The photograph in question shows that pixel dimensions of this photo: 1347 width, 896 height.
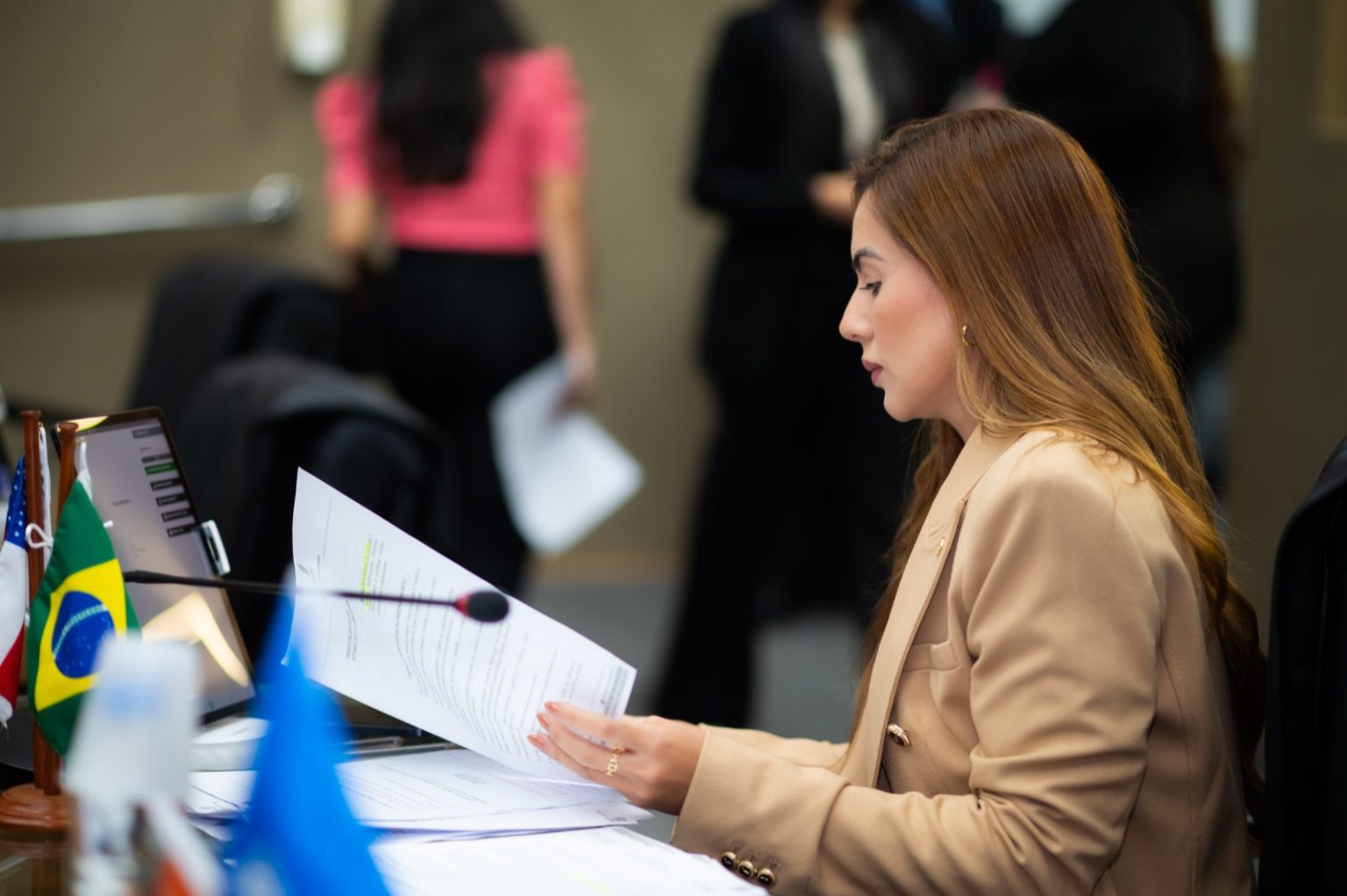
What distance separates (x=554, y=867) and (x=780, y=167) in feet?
6.56

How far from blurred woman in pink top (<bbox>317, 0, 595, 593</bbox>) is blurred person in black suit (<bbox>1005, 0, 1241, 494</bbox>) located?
923 mm

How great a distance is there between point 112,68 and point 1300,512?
3783 millimetres

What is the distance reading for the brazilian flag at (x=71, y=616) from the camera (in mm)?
1032

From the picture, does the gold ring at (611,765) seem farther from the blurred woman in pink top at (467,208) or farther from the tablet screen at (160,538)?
the blurred woman in pink top at (467,208)

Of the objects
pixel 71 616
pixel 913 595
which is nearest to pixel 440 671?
pixel 71 616

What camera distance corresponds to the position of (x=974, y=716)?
108 centimetres

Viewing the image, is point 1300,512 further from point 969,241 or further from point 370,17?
point 370,17

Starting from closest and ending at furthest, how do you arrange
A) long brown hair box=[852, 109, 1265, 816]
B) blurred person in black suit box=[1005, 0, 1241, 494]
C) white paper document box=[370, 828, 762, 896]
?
white paper document box=[370, 828, 762, 896] → long brown hair box=[852, 109, 1265, 816] → blurred person in black suit box=[1005, 0, 1241, 494]

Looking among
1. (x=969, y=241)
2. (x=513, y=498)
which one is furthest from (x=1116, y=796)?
(x=513, y=498)

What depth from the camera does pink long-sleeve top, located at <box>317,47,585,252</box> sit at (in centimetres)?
300

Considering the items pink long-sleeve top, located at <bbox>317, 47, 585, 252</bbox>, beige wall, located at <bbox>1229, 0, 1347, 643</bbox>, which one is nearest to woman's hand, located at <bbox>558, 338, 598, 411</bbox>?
pink long-sleeve top, located at <bbox>317, 47, 585, 252</bbox>

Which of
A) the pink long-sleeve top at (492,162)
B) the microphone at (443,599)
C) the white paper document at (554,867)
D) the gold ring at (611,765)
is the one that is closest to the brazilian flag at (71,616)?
the microphone at (443,599)

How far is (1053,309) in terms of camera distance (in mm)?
1169

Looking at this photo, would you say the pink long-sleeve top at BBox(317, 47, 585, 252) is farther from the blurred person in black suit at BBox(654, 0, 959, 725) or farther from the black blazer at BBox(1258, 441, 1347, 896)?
the black blazer at BBox(1258, 441, 1347, 896)
